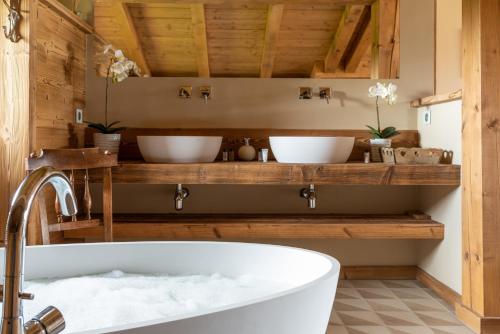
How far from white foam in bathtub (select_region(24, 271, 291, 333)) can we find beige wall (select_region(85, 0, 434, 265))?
1.74m

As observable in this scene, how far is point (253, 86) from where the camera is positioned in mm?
3461

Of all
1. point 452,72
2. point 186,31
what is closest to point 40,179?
point 452,72

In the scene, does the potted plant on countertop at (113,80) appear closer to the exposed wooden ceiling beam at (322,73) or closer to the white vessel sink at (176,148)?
the white vessel sink at (176,148)

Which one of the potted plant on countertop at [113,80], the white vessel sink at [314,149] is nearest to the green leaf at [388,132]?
the white vessel sink at [314,149]

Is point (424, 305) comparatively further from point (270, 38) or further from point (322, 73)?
point (322, 73)

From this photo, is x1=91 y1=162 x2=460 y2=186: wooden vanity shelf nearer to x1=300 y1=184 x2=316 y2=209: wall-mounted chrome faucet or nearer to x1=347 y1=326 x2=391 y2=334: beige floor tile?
x1=300 y1=184 x2=316 y2=209: wall-mounted chrome faucet

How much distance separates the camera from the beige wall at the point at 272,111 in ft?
11.3

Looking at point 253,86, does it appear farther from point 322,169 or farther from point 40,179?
point 40,179

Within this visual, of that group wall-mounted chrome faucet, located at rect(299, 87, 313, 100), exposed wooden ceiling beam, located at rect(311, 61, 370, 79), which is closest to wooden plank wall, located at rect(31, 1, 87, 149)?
wall-mounted chrome faucet, located at rect(299, 87, 313, 100)

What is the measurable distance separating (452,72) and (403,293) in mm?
1463

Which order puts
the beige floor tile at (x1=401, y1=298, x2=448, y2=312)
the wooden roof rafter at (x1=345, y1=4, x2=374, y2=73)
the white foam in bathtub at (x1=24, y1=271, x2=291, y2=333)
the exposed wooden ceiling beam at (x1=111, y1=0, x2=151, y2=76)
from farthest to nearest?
the wooden roof rafter at (x1=345, y1=4, x2=374, y2=73) < the exposed wooden ceiling beam at (x1=111, y1=0, x2=151, y2=76) < the beige floor tile at (x1=401, y1=298, x2=448, y2=312) < the white foam in bathtub at (x1=24, y1=271, x2=291, y2=333)

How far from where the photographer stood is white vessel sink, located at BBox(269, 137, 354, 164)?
294cm

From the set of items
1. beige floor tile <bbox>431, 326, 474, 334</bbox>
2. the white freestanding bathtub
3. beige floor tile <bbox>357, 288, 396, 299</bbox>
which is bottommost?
beige floor tile <bbox>431, 326, 474, 334</bbox>

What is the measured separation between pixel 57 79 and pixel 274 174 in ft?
4.31
